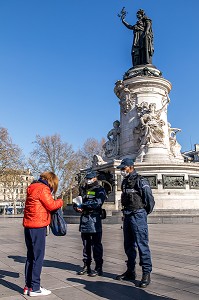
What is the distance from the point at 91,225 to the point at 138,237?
988 millimetres

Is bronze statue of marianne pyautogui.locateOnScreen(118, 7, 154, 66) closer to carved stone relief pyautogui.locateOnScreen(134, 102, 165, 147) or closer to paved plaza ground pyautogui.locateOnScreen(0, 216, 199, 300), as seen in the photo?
carved stone relief pyautogui.locateOnScreen(134, 102, 165, 147)

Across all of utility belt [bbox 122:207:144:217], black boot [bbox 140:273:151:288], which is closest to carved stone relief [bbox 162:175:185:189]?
utility belt [bbox 122:207:144:217]

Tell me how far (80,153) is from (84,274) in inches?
1848

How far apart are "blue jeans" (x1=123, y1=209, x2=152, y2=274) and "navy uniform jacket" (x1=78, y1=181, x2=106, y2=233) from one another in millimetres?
618

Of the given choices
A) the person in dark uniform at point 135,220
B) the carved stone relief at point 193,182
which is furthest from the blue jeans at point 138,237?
the carved stone relief at point 193,182

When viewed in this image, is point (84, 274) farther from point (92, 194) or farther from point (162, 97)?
point (162, 97)

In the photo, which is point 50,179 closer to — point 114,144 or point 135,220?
point 135,220

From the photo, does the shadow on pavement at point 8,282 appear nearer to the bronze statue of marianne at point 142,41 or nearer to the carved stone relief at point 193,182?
the carved stone relief at point 193,182

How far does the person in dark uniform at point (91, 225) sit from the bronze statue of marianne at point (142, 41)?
904 inches

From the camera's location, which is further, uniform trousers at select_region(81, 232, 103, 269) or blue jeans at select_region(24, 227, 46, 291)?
uniform trousers at select_region(81, 232, 103, 269)

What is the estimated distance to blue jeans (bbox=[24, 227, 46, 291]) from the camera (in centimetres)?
446

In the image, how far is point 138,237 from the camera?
5145 millimetres

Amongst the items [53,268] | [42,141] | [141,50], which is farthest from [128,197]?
[42,141]

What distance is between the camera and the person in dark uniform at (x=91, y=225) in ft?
18.6
